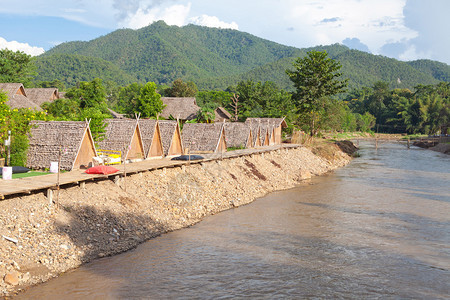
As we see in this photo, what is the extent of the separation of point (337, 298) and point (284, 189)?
732 inches

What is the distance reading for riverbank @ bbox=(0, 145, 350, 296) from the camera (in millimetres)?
12930

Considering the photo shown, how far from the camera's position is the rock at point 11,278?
1166 centimetres

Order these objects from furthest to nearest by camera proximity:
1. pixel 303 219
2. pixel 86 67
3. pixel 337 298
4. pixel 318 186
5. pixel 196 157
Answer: pixel 86 67
pixel 318 186
pixel 196 157
pixel 303 219
pixel 337 298

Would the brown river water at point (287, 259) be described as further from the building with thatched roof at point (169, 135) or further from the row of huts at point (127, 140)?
the building with thatched roof at point (169, 135)

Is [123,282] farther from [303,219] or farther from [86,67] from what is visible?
[86,67]

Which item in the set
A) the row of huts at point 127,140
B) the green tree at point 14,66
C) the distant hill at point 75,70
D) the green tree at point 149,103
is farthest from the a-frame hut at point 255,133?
the distant hill at point 75,70

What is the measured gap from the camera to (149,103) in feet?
160

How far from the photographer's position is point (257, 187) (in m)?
29.4

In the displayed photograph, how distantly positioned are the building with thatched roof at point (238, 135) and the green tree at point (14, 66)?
26349mm

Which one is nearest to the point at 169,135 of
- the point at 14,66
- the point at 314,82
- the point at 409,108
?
the point at 14,66

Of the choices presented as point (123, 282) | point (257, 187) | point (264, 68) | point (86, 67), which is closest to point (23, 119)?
point (123, 282)

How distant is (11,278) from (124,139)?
15.5 m

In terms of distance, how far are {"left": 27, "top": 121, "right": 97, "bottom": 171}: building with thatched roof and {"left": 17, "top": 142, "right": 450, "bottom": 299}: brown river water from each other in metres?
7.33

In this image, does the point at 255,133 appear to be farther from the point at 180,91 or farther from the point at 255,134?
the point at 180,91
